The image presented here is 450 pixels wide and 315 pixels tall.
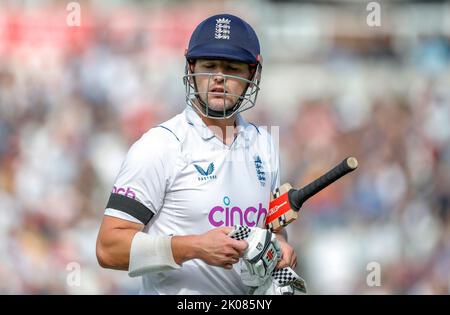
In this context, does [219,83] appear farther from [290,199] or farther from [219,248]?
[219,248]

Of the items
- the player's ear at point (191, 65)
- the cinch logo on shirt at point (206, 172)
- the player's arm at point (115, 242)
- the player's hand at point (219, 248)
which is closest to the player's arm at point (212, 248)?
the player's hand at point (219, 248)

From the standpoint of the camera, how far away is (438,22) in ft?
21.6

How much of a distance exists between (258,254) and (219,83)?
729 millimetres

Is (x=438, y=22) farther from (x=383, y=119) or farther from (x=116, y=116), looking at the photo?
(x=116, y=116)

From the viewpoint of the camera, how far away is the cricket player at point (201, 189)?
2840 mm

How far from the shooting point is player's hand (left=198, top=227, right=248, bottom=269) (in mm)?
2740

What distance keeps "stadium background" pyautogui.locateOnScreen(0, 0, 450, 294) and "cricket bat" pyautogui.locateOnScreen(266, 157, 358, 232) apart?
9.25 ft

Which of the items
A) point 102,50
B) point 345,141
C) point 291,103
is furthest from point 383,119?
point 102,50

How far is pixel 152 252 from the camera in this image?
2.83m

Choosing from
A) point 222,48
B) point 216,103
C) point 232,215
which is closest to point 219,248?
point 232,215

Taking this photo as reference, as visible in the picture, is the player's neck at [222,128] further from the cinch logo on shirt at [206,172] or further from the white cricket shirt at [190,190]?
the cinch logo on shirt at [206,172]

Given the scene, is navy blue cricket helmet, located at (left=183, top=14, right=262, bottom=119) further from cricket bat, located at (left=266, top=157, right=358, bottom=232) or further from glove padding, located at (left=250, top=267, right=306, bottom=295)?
glove padding, located at (left=250, top=267, right=306, bottom=295)

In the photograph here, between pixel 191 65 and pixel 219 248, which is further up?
pixel 191 65
